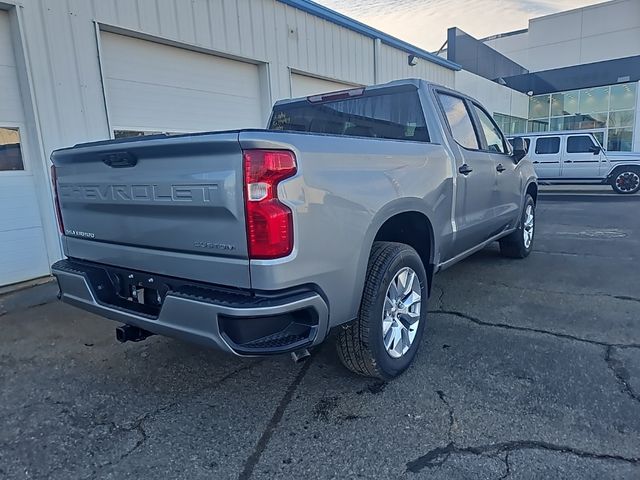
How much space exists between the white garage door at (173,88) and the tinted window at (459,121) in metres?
4.65

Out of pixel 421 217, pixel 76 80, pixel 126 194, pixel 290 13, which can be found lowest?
pixel 421 217

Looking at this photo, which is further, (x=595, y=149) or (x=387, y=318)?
(x=595, y=149)

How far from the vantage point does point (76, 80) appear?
5695 millimetres

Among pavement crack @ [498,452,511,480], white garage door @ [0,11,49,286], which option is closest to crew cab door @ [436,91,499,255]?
pavement crack @ [498,452,511,480]

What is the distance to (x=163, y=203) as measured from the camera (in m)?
2.33

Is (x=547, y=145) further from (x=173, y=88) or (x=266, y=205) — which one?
(x=266, y=205)

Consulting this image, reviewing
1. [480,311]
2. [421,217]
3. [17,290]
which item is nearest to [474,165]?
[421,217]

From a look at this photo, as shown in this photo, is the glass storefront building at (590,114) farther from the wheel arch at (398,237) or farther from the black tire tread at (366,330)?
the black tire tread at (366,330)

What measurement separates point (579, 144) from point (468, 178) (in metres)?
13.6

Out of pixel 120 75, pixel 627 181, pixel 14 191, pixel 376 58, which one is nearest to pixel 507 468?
pixel 14 191

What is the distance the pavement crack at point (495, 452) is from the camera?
218cm

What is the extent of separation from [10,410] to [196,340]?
1583 millimetres

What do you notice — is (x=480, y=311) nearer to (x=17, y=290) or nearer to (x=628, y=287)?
(x=628, y=287)

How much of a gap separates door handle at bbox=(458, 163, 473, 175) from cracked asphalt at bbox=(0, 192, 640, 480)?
1330mm
